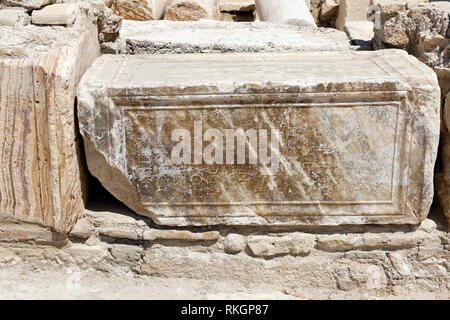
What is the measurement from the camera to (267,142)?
2766 millimetres

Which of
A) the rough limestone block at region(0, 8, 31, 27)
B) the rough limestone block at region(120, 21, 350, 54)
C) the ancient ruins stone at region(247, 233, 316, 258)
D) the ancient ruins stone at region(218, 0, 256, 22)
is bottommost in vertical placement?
the ancient ruins stone at region(247, 233, 316, 258)

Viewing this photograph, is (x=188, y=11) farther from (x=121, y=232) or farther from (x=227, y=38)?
(x=121, y=232)

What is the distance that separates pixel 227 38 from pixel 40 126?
1399 mm

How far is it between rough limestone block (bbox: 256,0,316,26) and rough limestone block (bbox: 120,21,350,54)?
1180 millimetres

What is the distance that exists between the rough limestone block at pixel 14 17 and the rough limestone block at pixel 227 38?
2.29 ft

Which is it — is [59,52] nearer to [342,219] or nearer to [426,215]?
[342,219]

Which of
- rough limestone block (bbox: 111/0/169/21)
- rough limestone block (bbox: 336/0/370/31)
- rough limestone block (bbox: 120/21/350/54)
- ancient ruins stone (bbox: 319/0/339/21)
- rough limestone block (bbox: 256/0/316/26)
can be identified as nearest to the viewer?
rough limestone block (bbox: 120/21/350/54)

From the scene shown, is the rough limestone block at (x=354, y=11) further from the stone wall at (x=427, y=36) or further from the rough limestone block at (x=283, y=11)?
the stone wall at (x=427, y=36)

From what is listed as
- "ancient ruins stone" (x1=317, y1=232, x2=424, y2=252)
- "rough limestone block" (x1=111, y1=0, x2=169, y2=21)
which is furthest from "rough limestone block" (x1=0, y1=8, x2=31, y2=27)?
"rough limestone block" (x1=111, y1=0, x2=169, y2=21)

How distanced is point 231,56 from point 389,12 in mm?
913

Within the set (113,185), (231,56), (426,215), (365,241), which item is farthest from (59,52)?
(426,215)

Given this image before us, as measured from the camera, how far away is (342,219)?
9.41ft

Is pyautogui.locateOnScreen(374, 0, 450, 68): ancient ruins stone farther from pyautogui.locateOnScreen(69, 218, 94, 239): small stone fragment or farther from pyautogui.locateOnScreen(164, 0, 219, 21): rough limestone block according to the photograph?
pyautogui.locateOnScreen(164, 0, 219, 21): rough limestone block

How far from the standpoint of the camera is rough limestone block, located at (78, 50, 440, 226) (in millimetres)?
2697
